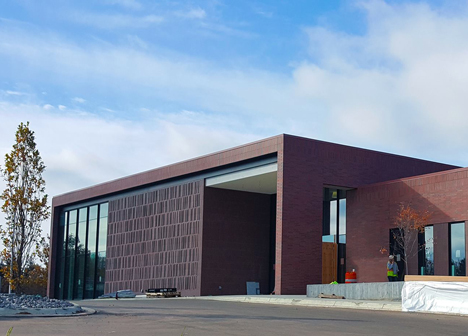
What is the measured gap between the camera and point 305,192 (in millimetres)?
36469

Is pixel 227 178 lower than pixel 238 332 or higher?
higher

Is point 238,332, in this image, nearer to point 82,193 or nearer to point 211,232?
point 211,232

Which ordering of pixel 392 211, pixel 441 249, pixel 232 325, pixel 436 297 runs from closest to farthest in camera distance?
1. pixel 232 325
2. pixel 436 297
3. pixel 441 249
4. pixel 392 211

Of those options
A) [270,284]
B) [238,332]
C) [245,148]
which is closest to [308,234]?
[245,148]

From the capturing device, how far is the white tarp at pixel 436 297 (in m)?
20.8

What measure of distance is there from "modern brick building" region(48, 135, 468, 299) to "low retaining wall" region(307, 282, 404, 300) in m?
5.62

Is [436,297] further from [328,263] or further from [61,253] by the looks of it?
[61,253]

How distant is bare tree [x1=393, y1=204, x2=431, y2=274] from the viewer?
3316 cm

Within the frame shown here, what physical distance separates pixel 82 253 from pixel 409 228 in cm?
3184

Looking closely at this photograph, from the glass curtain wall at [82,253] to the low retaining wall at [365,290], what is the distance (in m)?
27.1

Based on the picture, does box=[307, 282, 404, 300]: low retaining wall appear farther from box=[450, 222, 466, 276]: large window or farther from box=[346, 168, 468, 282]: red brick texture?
box=[450, 222, 466, 276]: large window

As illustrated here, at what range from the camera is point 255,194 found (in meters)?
45.0

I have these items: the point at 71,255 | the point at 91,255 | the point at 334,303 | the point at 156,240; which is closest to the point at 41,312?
the point at 334,303

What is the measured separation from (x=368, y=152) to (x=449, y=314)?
18.6 m
